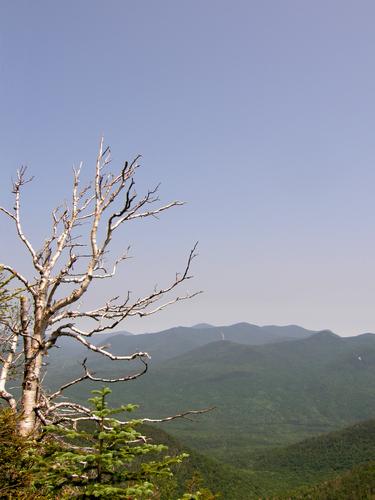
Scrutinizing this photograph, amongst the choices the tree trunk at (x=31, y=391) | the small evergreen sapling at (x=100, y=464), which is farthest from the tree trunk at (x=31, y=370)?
the small evergreen sapling at (x=100, y=464)

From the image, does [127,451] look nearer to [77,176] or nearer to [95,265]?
[95,265]

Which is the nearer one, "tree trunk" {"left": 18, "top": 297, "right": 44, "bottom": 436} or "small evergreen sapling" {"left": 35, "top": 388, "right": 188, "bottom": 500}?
"small evergreen sapling" {"left": 35, "top": 388, "right": 188, "bottom": 500}

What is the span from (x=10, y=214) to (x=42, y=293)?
5.49ft

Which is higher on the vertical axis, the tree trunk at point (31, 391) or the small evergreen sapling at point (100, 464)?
the tree trunk at point (31, 391)

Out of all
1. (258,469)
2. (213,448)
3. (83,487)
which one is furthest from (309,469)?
(83,487)

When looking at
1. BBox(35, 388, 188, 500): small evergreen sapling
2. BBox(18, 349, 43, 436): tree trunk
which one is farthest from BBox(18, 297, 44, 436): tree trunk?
BBox(35, 388, 188, 500): small evergreen sapling

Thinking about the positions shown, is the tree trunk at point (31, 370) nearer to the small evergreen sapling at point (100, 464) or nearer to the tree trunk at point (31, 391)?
the tree trunk at point (31, 391)

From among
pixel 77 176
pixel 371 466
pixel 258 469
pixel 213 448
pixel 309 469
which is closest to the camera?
pixel 77 176

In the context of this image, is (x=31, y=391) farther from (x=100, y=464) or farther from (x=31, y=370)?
(x=100, y=464)

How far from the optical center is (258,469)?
11456cm

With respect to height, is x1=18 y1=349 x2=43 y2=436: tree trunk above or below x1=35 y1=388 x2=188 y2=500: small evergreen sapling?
above

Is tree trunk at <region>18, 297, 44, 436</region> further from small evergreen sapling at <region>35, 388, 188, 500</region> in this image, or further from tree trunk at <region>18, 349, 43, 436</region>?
small evergreen sapling at <region>35, 388, 188, 500</region>

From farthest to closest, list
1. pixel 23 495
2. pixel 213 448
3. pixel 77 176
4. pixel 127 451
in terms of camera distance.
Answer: pixel 213 448 → pixel 77 176 → pixel 127 451 → pixel 23 495

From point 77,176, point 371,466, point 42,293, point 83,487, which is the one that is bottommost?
point 371,466
